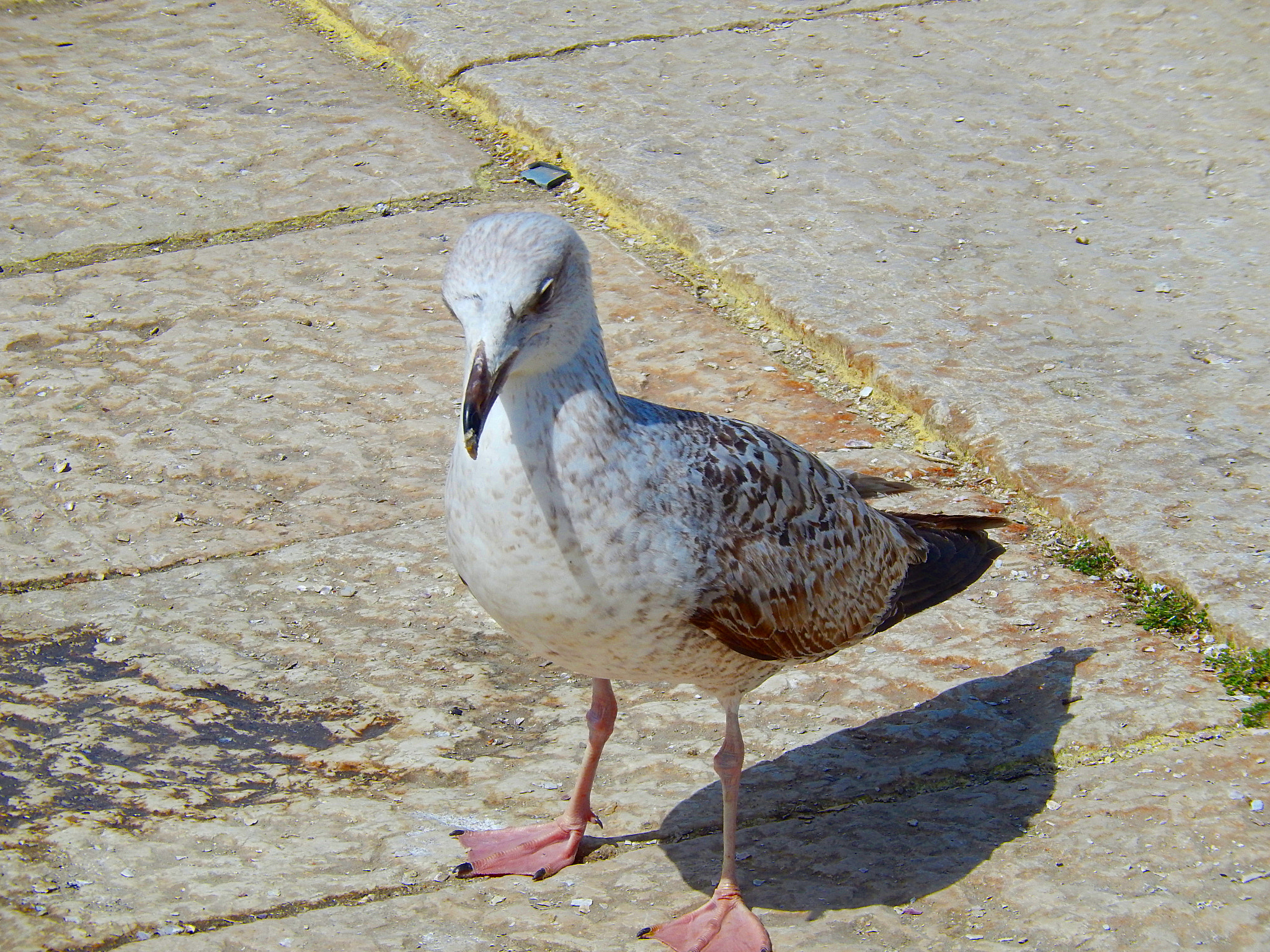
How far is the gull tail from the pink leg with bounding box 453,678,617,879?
750 mm

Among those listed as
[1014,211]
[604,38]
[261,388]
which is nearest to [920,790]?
[261,388]

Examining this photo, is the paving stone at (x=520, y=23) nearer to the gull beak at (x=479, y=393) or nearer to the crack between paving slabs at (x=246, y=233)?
the crack between paving slabs at (x=246, y=233)

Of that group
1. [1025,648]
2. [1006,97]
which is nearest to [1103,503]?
[1025,648]

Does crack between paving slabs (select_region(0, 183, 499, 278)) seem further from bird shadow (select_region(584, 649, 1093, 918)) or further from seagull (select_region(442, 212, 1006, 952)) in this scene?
bird shadow (select_region(584, 649, 1093, 918))

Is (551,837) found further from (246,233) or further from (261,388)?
(246,233)

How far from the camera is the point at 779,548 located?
10.8 ft

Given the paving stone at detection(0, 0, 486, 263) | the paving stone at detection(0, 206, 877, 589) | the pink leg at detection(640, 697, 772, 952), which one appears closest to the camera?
the pink leg at detection(640, 697, 772, 952)

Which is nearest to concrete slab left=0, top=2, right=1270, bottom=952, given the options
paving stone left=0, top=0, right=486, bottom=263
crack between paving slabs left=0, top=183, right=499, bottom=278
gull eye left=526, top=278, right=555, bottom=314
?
crack between paving slabs left=0, top=183, right=499, bottom=278

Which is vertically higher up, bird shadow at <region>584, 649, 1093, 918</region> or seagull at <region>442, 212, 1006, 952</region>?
seagull at <region>442, 212, 1006, 952</region>

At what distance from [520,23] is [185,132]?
195 centimetres

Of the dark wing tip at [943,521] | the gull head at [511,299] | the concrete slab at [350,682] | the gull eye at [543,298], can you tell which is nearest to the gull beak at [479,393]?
the gull head at [511,299]

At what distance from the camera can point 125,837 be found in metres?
3.21

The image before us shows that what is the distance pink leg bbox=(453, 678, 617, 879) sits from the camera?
3.29m

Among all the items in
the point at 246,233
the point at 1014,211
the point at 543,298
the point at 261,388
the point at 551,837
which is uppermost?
the point at 543,298
